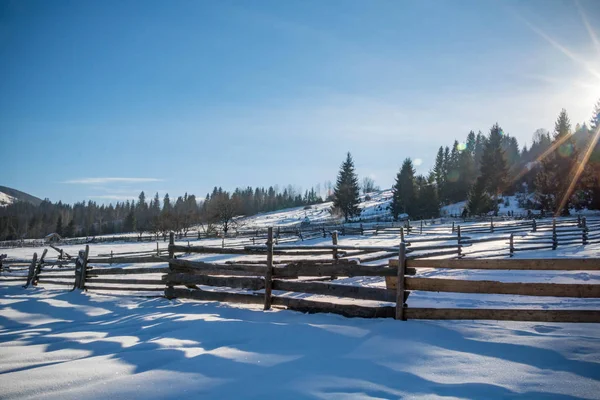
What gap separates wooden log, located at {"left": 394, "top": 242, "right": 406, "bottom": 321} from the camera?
6.04 meters

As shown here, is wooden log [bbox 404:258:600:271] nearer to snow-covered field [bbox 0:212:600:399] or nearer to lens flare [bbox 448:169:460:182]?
snow-covered field [bbox 0:212:600:399]

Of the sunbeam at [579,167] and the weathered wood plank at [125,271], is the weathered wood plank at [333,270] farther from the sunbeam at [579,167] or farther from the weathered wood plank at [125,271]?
the sunbeam at [579,167]

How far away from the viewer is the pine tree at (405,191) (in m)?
63.1

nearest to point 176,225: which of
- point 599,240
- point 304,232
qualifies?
point 304,232

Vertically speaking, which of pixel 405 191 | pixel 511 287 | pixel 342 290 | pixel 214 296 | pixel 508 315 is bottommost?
pixel 214 296

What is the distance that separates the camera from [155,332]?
5941 mm

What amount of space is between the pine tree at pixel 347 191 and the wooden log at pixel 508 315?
60165 mm

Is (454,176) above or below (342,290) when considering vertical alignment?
above

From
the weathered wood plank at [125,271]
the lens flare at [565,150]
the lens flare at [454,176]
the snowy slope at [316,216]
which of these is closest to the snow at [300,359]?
the weathered wood plank at [125,271]

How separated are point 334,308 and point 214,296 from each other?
3.41m

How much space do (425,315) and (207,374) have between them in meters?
3.78

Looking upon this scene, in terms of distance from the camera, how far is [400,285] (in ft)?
20.2

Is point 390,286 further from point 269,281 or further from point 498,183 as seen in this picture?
point 498,183

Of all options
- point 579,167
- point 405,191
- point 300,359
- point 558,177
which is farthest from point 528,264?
point 405,191
